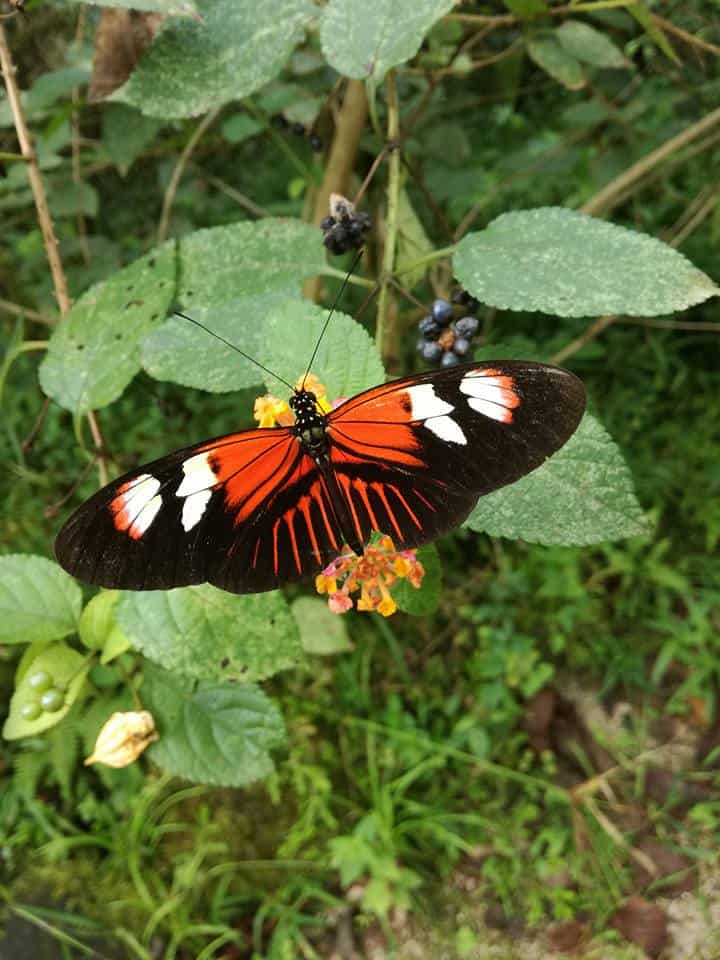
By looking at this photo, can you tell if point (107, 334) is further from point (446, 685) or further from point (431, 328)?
point (446, 685)

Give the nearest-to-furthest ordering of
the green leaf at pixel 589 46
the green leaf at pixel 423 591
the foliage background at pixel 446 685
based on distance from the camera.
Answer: the green leaf at pixel 423 591, the green leaf at pixel 589 46, the foliage background at pixel 446 685

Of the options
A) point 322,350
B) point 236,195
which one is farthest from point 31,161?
point 236,195

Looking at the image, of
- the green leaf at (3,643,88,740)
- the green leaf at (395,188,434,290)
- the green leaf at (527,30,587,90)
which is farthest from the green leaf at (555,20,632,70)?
the green leaf at (3,643,88,740)

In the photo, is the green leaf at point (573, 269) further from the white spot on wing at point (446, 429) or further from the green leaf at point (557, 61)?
the green leaf at point (557, 61)

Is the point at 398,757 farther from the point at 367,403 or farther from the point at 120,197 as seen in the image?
the point at 120,197

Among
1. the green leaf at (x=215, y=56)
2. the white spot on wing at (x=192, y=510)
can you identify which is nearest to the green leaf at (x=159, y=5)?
the green leaf at (x=215, y=56)

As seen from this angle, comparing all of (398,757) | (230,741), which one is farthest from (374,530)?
(398,757)
